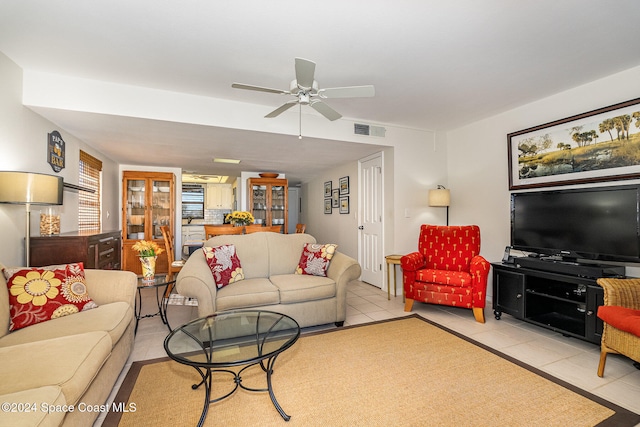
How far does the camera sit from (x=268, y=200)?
22.4ft

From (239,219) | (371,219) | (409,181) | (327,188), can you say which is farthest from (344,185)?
(239,219)

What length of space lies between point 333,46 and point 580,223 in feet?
9.36

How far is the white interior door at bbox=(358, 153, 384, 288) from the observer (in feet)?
16.0

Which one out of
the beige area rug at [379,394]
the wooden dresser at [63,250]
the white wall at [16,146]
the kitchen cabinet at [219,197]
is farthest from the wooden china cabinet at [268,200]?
the beige area rug at [379,394]

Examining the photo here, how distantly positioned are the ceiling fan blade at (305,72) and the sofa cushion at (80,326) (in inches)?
80.9

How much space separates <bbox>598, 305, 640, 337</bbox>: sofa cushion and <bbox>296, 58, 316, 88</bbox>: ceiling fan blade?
264cm

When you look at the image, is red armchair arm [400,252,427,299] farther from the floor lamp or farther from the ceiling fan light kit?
the floor lamp

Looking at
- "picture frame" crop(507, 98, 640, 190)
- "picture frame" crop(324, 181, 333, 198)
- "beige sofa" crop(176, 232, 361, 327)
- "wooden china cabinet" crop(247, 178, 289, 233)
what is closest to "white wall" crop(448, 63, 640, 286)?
"picture frame" crop(507, 98, 640, 190)

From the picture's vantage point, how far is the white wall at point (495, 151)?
2954mm

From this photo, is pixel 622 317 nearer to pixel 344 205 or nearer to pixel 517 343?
pixel 517 343

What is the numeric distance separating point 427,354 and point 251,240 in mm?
2153

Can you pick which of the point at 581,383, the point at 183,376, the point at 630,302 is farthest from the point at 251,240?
the point at 630,302

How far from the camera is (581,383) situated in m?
2.07

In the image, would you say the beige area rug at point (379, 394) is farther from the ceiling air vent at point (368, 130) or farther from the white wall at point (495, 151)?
the ceiling air vent at point (368, 130)
